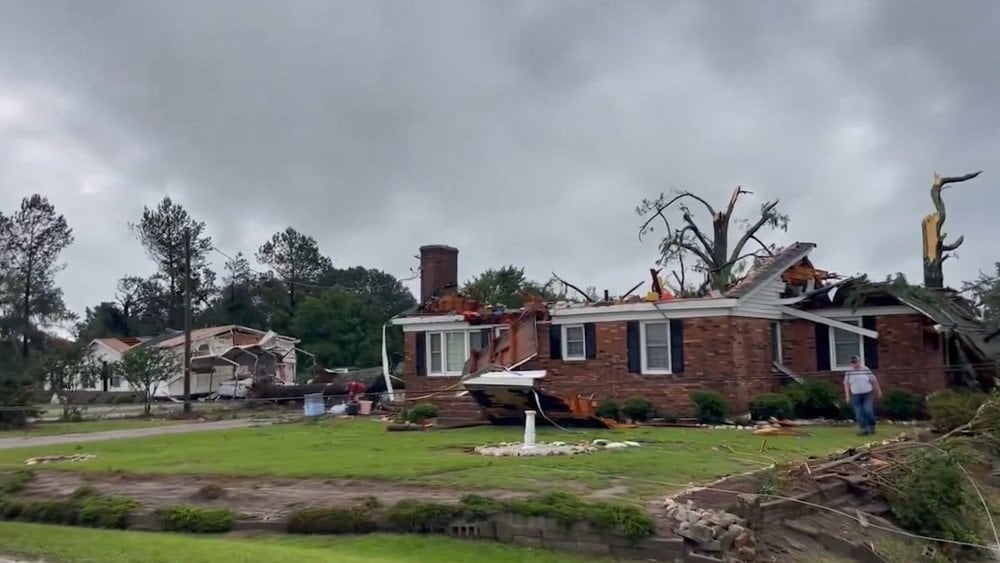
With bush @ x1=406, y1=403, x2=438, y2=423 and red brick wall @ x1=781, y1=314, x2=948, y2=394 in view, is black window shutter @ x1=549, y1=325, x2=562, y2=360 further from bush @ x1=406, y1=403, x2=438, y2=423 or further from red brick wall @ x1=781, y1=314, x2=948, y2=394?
red brick wall @ x1=781, y1=314, x2=948, y2=394

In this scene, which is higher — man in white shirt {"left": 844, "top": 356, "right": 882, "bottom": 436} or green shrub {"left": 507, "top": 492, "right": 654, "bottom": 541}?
man in white shirt {"left": 844, "top": 356, "right": 882, "bottom": 436}

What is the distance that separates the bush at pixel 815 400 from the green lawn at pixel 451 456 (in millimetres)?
1958

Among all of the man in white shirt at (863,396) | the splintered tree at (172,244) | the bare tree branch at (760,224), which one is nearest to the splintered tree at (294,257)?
the splintered tree at (172,244)

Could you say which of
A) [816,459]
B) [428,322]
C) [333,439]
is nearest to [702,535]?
[816,459]

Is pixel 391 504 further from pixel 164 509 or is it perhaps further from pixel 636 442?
pixel 636 442

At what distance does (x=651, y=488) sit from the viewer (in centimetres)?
1285

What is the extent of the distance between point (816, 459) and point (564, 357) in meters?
13.3

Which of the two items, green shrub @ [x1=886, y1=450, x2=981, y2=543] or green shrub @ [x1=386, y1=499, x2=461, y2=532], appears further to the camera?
green shrub @ [x1=886, y1=450, x2=981, y2=543]

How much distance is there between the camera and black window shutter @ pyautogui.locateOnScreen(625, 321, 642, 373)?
87.6 feet

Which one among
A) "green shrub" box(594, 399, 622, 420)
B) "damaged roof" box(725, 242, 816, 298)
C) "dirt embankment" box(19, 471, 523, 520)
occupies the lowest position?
"dirt embankment" box(19, 471, 523, 520)

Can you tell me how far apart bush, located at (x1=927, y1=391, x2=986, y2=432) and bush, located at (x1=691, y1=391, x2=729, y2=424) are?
16.4 feet

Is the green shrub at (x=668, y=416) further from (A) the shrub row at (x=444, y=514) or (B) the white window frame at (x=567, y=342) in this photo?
(A) the shrub row at (x=444, y=514)

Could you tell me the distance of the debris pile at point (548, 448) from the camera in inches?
666

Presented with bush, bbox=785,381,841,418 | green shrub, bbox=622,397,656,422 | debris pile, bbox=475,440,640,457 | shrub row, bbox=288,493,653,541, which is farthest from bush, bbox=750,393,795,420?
shrub row, bbox=288,493,653,541
